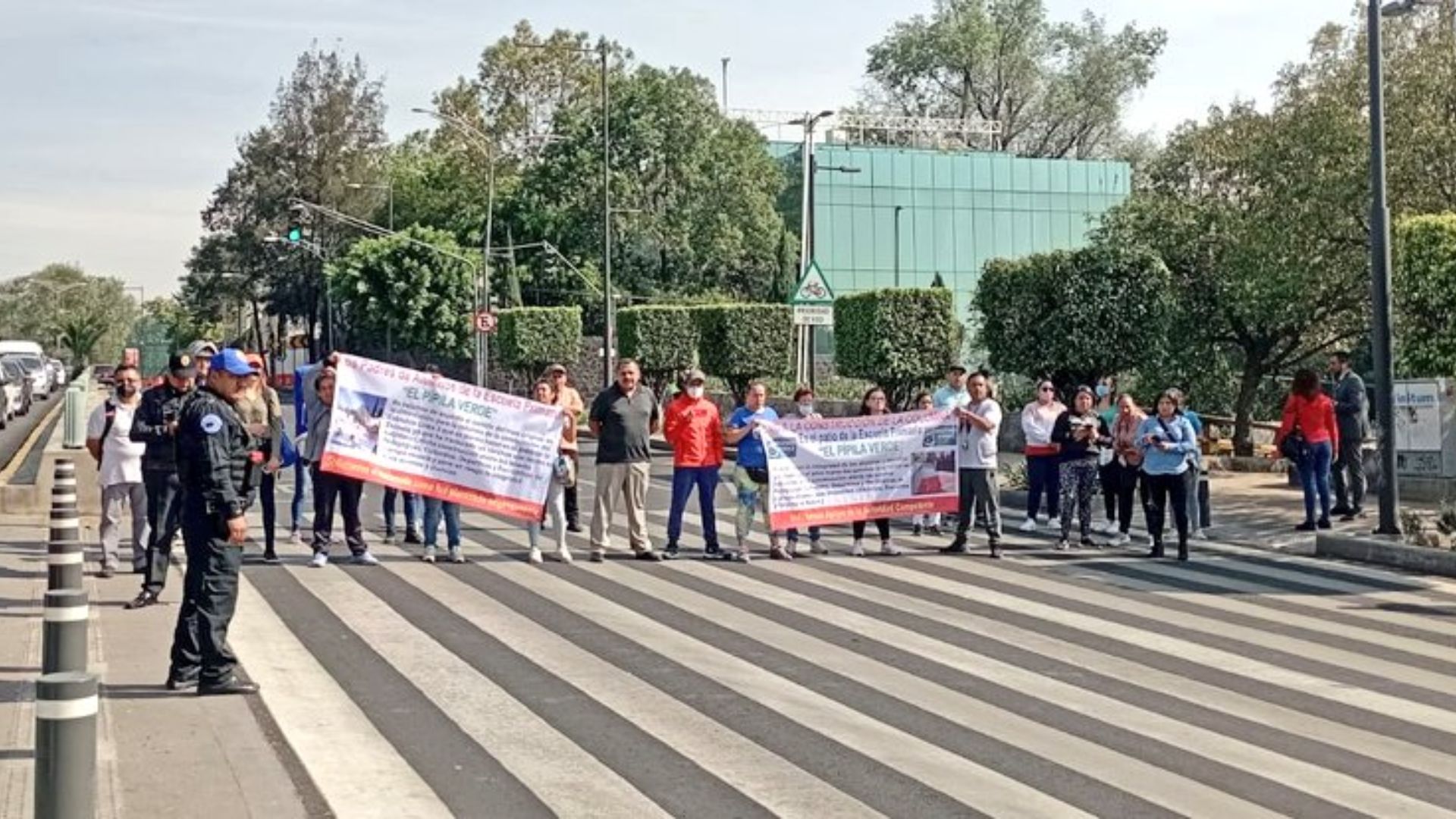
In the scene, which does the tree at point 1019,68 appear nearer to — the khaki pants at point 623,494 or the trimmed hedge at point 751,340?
the trimmed hedge at point 751,340

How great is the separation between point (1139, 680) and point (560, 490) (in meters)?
7.31

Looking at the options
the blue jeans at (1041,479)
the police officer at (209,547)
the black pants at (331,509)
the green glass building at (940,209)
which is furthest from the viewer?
the green glass building at (940,209)

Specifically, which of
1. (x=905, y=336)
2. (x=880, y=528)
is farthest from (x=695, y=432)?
(x=905, y=336)

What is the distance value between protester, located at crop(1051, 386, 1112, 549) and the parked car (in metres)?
32.7

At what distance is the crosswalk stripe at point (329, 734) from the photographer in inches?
284

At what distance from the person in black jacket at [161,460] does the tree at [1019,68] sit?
69.0 metres

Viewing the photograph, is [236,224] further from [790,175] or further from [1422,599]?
[1422,599]

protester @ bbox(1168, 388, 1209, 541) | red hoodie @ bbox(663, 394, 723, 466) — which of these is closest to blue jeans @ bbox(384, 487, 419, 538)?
red hoodie @ bbox(663, 394, 723, 466)

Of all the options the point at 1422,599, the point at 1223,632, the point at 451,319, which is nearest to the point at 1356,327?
the point at 1422,599

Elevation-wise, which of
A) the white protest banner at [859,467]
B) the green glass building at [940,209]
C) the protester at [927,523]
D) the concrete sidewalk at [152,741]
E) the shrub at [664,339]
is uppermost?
the green glass building at [940,209]

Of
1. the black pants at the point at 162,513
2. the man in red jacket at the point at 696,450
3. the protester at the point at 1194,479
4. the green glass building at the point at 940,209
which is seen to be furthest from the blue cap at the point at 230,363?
the green glass building at the point at 940,209

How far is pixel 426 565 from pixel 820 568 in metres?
3.62

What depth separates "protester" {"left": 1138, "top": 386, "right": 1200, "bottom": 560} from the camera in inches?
640

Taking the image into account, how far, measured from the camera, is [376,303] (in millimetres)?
67375
